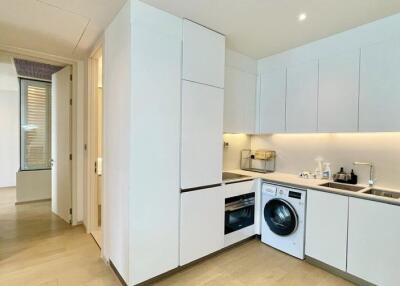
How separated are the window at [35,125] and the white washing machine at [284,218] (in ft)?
15.6

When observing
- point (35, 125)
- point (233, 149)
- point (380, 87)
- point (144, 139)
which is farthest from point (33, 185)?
point (380, 87)

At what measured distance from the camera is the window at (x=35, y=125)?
14.9ft

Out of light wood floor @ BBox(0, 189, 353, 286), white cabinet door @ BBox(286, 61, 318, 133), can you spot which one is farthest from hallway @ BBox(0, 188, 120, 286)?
white cabinet door @ BBox(286, 61, 318, 133)

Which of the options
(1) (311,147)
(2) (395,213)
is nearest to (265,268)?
(2) (395,213)

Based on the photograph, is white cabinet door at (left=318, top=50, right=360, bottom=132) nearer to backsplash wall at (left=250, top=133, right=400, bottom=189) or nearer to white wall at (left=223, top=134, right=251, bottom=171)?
backsplash wall at (left=250, top=133, right=400, bottom=189)

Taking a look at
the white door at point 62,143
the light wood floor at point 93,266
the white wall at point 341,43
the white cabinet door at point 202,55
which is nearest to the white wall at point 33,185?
the white door at point 62,143

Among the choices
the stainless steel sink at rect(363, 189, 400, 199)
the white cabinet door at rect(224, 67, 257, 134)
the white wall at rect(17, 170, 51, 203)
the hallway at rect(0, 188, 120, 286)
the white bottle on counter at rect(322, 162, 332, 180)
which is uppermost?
the white cabinet door at rect(224, 67, 257, 134)

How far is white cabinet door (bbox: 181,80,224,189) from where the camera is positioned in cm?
221

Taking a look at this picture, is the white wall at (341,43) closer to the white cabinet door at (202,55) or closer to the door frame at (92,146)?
the white cabinet door at (202,55)

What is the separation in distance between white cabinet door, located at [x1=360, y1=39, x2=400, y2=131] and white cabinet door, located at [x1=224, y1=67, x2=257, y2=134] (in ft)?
4.43

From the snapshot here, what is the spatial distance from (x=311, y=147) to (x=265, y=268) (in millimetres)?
1693

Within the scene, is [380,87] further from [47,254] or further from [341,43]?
[47,254]

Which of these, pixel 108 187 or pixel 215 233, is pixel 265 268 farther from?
pixel 108 187

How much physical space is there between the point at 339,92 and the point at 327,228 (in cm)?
153
